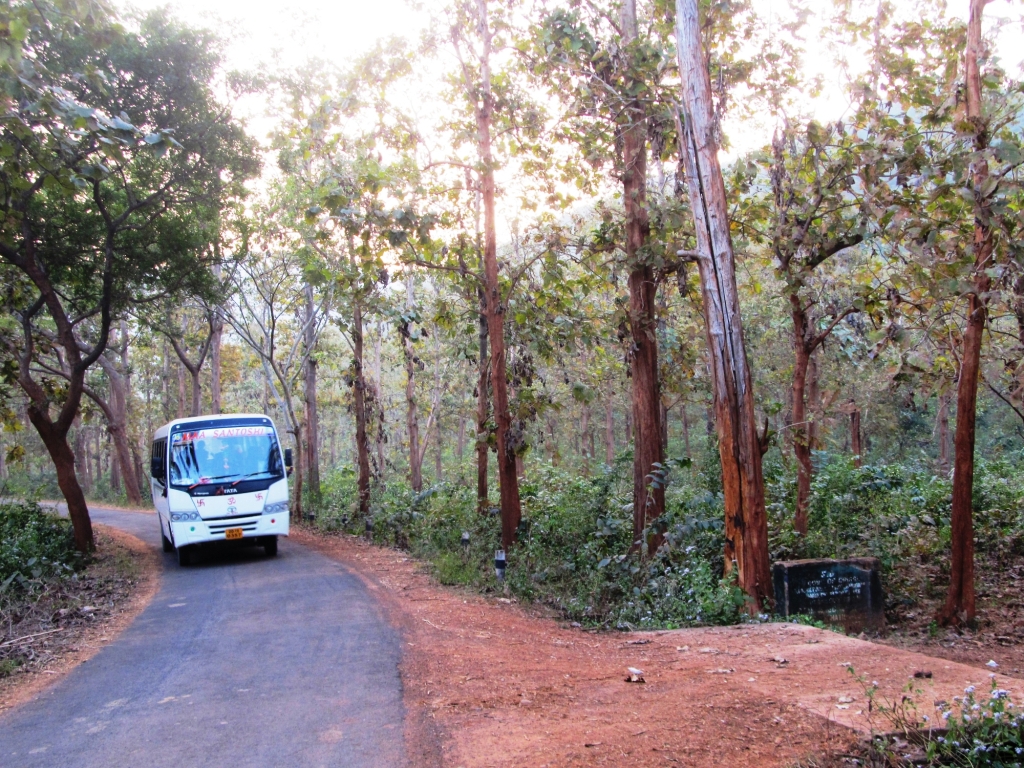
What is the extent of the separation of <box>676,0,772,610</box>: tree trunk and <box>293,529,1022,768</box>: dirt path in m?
1.31

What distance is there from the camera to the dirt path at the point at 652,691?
15.1 feet

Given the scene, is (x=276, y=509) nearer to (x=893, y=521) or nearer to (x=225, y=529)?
(x=225, y=529)

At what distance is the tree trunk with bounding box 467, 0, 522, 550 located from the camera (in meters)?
12.9

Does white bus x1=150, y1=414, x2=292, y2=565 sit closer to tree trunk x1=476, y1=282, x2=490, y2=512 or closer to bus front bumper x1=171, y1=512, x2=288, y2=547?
bus front bumper x1=171, y1=512, x2=288, y2=547

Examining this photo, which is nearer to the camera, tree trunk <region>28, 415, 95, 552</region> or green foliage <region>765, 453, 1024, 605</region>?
green foliage <region>765, 453, 1024, 605</region>

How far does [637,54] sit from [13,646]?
33.8 ft

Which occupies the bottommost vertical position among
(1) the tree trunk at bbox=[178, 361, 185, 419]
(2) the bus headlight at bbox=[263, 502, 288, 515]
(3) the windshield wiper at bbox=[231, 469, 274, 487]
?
(2) the bus headlight at bbox=[263, 502, 288, 515]

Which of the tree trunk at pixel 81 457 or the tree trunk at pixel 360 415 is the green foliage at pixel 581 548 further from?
the tree trunk at pixel 81 457

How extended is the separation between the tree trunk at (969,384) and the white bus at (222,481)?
11.1 metres

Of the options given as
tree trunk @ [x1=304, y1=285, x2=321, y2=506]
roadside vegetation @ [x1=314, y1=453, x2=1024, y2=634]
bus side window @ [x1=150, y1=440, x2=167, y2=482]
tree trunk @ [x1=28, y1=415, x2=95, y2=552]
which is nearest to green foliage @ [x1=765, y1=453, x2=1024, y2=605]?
roadside vegetation @ [x1=314, y1=453, x2=1024, y2=634]

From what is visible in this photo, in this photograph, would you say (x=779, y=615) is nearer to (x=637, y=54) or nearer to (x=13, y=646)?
(x=637, y=54)

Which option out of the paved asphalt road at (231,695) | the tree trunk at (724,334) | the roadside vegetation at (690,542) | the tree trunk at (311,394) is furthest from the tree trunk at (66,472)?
the tree trunk at (724,334)

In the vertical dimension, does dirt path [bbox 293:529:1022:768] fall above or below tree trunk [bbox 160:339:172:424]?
below

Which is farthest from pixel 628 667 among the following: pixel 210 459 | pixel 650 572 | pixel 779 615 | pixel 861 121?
pixel 210 459
